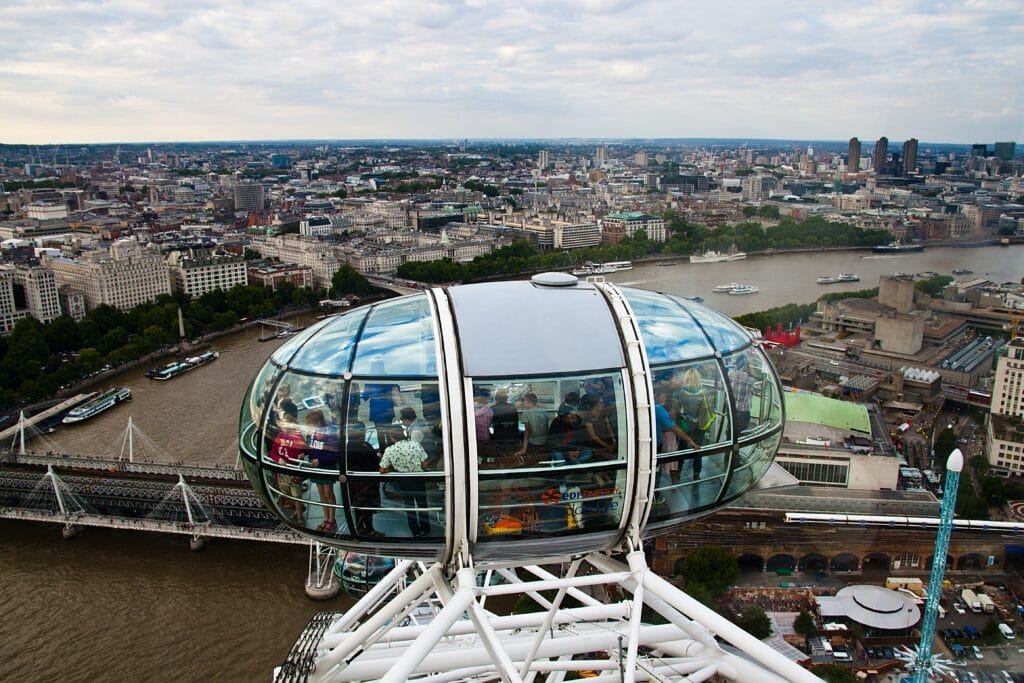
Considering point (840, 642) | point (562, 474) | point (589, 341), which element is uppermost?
point (589, 341)

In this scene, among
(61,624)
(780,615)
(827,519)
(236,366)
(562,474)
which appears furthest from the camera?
(236,366)

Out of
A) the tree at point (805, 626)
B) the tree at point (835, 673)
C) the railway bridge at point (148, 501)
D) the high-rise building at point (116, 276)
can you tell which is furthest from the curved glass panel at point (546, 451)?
the high-rise building at point (116, 276)

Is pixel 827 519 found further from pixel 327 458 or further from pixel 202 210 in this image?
pixel 202 210

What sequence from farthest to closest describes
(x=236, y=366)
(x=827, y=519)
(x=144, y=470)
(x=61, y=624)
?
Answer: (x=236, y=366) < (x=144, y=470) < (x=827, y=519) < (x=61, y=624)

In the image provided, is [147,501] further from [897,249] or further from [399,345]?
[897,249]

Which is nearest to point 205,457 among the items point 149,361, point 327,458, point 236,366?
point 236,366

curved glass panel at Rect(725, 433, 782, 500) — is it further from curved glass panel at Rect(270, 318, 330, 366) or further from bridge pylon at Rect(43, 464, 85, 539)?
bridge pylon at Rect(43, 464, 85, 539)

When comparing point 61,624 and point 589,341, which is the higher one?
point 589,341
